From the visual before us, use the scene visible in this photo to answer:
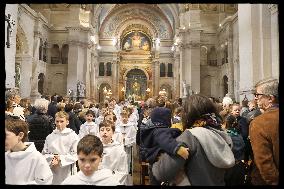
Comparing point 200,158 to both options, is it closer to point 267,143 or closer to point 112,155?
point 267,143

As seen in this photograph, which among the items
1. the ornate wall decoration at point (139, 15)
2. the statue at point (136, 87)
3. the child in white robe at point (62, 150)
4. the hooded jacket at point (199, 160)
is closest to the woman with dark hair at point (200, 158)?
the hooded jacket at point (199, 160)

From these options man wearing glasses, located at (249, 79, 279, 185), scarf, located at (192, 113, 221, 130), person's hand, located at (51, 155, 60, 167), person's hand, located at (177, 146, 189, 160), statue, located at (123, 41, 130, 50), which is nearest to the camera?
person's hand, located at (177, 146, 189, 160)

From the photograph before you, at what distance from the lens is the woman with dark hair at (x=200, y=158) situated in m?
2.47

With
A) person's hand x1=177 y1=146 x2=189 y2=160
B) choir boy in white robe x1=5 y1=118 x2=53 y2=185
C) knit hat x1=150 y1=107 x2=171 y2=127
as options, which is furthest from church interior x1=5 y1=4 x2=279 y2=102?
person's hand x1=177 y1=146 x2=189 y2=160

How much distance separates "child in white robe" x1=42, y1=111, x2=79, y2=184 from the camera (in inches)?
179

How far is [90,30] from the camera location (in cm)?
2941

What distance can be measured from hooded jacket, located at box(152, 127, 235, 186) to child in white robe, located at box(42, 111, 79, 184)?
7.84ft

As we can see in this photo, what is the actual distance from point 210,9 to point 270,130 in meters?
27.9

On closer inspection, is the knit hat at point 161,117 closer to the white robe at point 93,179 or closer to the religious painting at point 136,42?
the white robe at point 93,179

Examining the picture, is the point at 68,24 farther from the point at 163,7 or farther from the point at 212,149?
the point at 212,149

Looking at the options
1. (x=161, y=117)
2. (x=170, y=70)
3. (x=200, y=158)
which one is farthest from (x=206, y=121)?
(x=170, y=70)

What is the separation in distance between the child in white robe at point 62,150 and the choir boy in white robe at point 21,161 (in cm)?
130

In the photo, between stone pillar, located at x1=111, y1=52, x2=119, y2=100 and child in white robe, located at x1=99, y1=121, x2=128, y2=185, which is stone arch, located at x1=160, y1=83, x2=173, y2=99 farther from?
child in white robe, located at x1=99, y1=121, x2=128, y2=185

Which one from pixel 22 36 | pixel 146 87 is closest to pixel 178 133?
pixel 22 36
